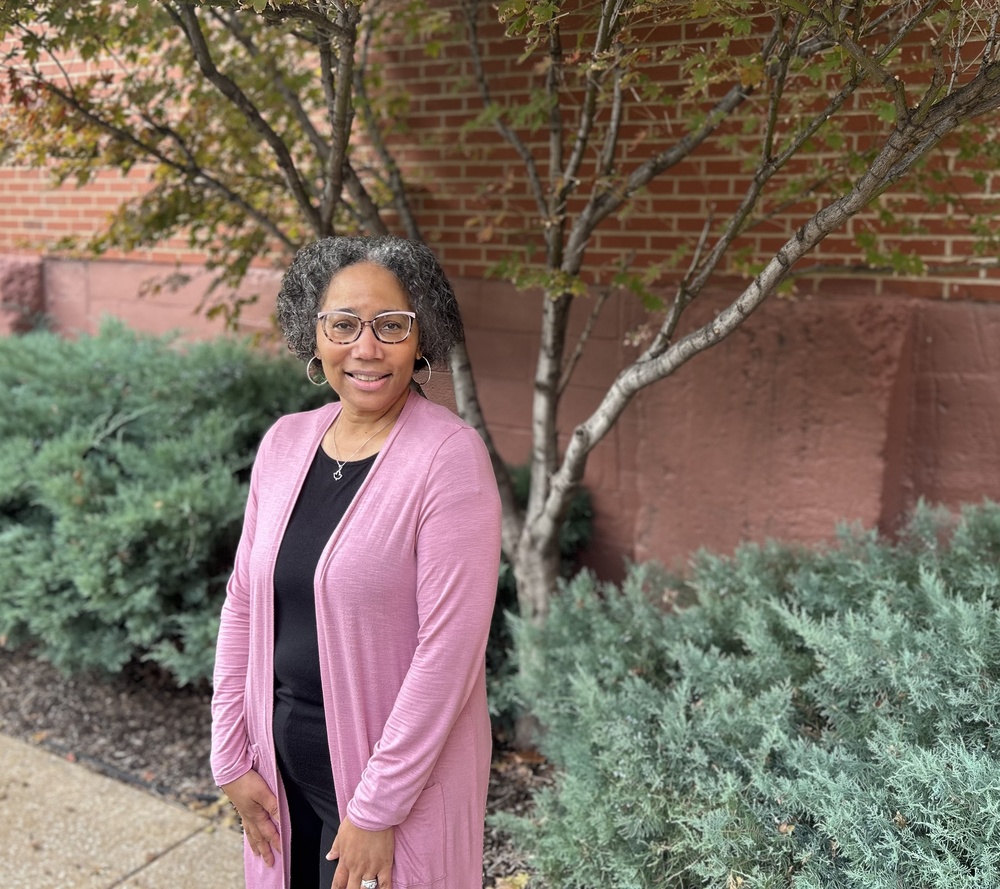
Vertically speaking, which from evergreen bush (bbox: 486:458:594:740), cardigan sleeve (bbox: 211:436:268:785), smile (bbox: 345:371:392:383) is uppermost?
smile (bbox: 345:371:392:383)

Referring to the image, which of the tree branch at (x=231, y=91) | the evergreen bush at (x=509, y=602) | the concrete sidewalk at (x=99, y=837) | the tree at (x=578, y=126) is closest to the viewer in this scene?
the tree at (x=578, y=126)

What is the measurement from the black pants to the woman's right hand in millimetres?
36

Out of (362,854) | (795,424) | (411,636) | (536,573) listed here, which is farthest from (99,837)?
(795,424)

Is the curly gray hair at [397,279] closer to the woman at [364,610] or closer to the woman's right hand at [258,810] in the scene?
the woman at [364,610]

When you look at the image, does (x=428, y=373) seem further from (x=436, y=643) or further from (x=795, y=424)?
(x=795, y=424)

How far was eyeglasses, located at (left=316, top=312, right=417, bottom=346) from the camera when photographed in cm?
180

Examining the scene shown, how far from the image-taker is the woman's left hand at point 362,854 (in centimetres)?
171

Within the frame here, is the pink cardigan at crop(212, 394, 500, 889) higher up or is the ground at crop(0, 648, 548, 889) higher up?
the pink cardigan at crop(212, 394, 500, 889)

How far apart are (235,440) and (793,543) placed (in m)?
2.42

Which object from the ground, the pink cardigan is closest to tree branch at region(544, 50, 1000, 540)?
the pink cardigan

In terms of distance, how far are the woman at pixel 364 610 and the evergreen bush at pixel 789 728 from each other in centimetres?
72

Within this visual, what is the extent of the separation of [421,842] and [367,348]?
88 centimetres

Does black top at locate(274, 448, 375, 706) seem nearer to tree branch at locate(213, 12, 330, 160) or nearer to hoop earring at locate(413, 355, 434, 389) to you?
hoop earring at locate(413, 355, 434, 389)

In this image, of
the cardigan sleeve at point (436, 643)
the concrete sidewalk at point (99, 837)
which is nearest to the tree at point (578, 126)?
the cardigan sleeve at point (436, 643)
